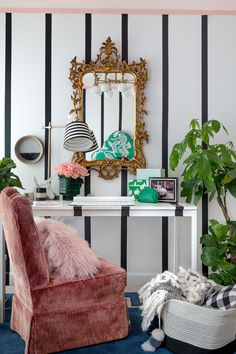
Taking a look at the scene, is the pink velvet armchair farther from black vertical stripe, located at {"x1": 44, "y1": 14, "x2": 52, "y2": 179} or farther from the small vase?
black vertical stripe, located at {"x1": 44, "y1": 14, "x2": 52, "y2": 179}

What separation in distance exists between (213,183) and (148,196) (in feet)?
1.57

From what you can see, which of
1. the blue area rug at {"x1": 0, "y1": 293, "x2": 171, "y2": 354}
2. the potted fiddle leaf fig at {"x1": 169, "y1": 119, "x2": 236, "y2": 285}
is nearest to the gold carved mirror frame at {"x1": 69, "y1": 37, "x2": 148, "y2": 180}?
the potted fiddle leaf fig at {"x1": 169, "y1": 119, "x2": 236, "y2": 285}

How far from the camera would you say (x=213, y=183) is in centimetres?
239

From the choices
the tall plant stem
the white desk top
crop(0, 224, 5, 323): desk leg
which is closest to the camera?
crop(0, 224, 5, 323): desk leg

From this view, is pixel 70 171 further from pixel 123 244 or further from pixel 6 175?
pixel 123 244

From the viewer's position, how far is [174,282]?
78.3 inches

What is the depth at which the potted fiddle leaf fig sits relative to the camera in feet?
7.72

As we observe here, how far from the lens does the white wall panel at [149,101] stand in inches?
114

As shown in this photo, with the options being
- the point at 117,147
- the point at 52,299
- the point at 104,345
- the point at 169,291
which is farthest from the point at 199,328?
the point at 117,147

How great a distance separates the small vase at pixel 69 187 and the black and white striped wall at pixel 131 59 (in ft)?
0.81

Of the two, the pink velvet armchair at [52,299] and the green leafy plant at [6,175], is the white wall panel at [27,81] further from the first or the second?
the pink velvet armchair at [52,299]

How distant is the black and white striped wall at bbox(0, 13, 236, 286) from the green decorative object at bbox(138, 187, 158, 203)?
35 cm

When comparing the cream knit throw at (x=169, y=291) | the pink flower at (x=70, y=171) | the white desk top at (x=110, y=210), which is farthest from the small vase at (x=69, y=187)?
the cream knit throw at (x=169, y=291)

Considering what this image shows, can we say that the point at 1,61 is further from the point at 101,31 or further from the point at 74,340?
the point at 74,340
